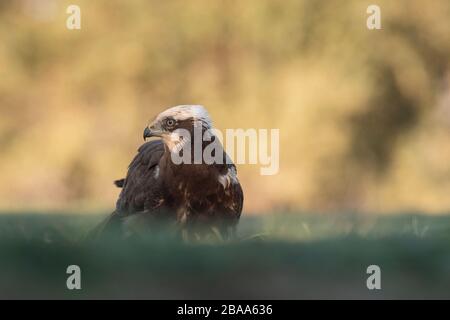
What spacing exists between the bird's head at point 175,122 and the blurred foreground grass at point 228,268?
1235 millimetres

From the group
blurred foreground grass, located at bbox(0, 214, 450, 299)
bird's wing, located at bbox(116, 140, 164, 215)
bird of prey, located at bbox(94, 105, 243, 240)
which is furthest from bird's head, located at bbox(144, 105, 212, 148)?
blurred foreground grass, located at bbox(0, 214, 450, 299)

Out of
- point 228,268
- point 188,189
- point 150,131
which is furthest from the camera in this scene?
point 150,131

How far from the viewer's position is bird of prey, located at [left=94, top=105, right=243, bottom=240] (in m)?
4.43

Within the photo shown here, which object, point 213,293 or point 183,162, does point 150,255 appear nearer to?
point 213,293

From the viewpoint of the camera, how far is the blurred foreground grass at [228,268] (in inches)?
121

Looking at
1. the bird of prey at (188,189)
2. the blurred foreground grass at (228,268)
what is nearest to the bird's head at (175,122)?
the bird of prey at (188,189)

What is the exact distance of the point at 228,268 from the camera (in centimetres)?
310

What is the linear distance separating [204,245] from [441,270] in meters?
1.04

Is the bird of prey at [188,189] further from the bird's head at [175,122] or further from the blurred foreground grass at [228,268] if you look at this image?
the blurred foreground grass at [228,268]

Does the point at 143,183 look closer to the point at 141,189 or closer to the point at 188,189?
the point at 141,189

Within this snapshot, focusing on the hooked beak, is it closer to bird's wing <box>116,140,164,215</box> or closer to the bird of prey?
the bird of prey

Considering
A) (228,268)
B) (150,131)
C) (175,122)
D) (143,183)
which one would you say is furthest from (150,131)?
(228,268)

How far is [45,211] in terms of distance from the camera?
5.07 meters

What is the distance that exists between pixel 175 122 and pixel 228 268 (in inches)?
65.1
